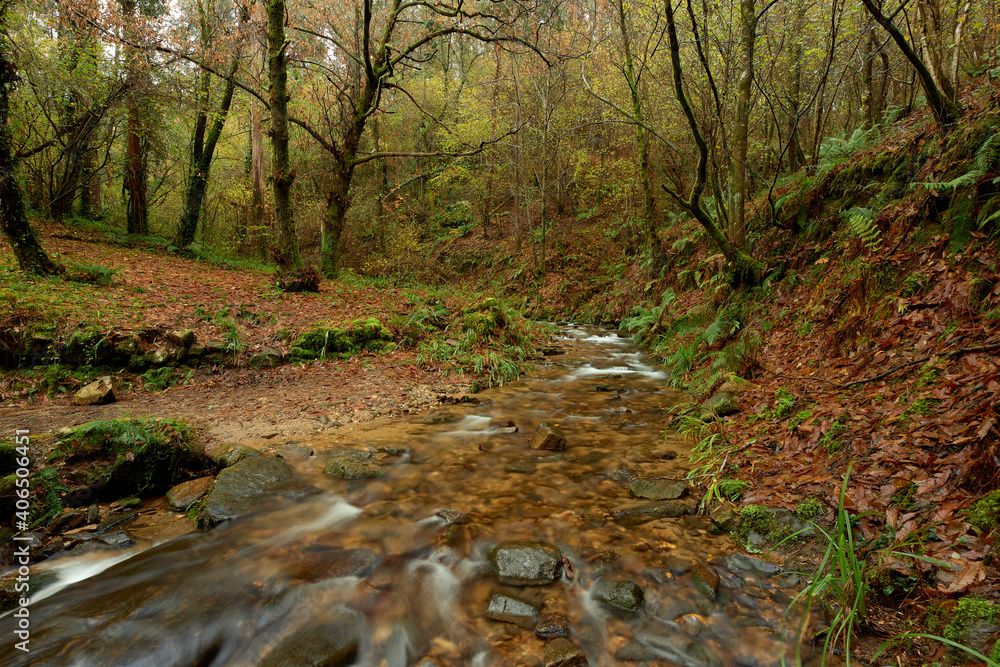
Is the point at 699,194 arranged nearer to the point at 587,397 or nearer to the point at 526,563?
the point at 587,397

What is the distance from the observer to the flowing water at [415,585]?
237 cm

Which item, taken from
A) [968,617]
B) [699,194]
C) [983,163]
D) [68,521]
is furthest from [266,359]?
[983,163]

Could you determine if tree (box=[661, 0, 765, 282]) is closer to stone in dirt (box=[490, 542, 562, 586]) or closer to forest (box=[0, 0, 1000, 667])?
forest (box=[0, 0, 1000, 667])

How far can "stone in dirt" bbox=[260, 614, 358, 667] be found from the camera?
7.64 feet

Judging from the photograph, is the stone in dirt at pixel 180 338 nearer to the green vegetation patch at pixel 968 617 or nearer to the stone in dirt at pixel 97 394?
the stone in dirt at pixel 97 394

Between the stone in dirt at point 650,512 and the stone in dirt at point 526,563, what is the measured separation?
0.69m

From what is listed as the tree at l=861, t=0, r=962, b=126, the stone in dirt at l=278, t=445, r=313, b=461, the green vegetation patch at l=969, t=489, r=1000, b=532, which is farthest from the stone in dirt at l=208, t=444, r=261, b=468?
the tree at l=861, t=0, r=962, b=126

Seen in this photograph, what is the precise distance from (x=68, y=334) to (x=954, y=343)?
9.38m

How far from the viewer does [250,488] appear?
3.86 m

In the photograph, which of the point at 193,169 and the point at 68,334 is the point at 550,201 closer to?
the point at 193,169

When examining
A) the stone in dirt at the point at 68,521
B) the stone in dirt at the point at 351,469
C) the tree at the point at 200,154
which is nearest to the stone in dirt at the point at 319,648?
the stone in dirt at the point at 351,469

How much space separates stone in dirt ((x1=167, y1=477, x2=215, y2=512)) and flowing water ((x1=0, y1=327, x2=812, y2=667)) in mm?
494

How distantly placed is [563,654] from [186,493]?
130 inches

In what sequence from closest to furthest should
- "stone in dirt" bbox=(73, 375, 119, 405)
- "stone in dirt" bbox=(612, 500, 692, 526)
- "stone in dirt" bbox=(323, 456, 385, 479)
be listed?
1. "stone in dirt" bbox=(612, 500, 692, 526)
2. "stone in dirt" bbox=(323, 456, 385, 479)
3. "stone in dirt" bbox=(73, 375, 119, 405)
